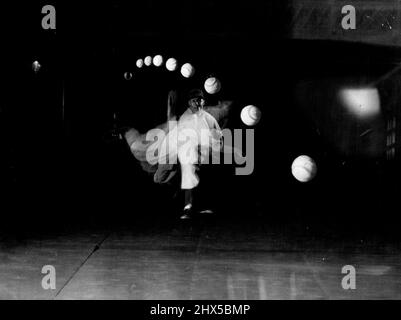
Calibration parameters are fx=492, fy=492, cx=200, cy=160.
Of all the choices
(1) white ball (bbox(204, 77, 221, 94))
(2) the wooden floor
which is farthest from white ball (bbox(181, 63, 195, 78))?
(2) the wooden floor

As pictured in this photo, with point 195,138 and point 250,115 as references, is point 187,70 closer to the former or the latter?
point 250,115

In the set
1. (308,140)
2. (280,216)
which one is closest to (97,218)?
(280,216)

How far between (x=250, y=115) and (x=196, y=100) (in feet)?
5.67

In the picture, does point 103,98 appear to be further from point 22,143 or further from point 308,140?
point 308,140

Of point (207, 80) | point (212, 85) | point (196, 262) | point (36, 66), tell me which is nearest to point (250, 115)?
point (212, 85)

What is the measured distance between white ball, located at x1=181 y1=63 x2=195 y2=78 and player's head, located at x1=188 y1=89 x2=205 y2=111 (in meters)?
0.43

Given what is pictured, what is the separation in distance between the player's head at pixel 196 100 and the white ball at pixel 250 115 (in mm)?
989

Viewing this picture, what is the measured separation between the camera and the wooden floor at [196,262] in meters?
4.19

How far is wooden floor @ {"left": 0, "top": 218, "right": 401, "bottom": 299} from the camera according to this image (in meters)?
4.19

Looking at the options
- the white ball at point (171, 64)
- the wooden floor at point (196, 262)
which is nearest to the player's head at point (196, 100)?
the white ball at point (171, 64)

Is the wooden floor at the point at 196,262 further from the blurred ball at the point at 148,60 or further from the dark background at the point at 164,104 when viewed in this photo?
the blurred ball at the point at 148,60

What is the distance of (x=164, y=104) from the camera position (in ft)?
36.0

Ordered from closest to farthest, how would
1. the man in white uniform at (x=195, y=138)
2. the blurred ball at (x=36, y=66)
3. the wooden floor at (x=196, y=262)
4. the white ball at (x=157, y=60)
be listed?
the wooden floor at (x=196, y=262) → the man in white uniform at (x=195, y=138) → the blurred ball at (x=36, y=66) → the white ball at (x=157, y=60)

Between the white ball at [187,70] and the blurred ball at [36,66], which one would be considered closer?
the blurred ball at [36,66]
